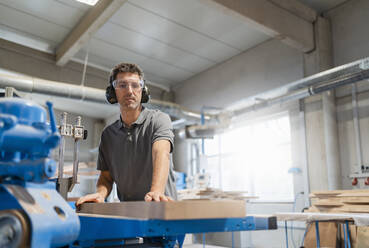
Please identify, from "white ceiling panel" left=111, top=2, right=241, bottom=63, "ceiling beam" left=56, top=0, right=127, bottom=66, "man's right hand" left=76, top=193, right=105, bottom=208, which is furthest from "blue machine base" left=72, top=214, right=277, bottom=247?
"white ceiling panel" left=111, top=2, right=241, bottom=63

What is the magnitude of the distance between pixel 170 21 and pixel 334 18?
2.69 m

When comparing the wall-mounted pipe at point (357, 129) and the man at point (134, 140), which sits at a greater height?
the wall-mounted pipe at point (357, 129)

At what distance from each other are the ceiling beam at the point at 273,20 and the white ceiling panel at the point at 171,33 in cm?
146

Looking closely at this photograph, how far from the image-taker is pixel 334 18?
18.7 feet

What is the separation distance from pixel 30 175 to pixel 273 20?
4954 millimetres

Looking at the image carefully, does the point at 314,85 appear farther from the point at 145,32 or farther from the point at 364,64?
the point at 145,32

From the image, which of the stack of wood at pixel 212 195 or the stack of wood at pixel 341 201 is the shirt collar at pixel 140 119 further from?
the stack of wood at pixel 212 195

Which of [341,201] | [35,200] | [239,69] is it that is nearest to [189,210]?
[35,200]

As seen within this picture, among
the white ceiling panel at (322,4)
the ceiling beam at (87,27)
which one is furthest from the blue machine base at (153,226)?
the white ceiling panel at (322,4)

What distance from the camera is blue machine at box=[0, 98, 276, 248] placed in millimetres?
780

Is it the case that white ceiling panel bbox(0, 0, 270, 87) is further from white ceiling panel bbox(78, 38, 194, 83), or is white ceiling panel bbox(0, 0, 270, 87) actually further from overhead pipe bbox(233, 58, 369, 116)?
overhead pipe bbox(233, 58, 369, 116)

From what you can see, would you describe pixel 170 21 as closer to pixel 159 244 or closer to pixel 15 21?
pixel 15 21

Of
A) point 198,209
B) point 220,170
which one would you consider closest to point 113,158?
point 198,209

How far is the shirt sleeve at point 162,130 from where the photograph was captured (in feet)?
4.99
